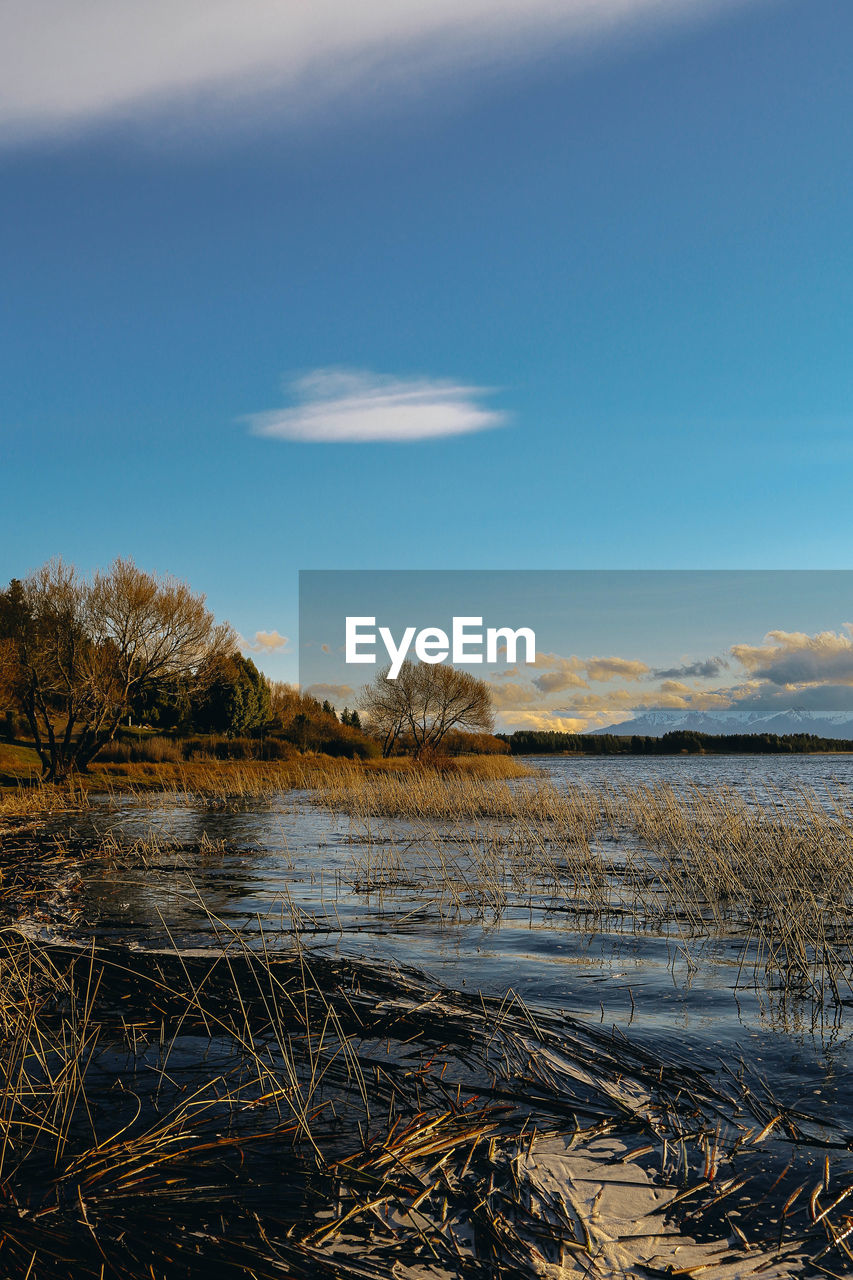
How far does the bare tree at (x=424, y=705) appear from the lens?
65000 mm

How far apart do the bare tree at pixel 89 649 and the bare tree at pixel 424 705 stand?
92.5 feet

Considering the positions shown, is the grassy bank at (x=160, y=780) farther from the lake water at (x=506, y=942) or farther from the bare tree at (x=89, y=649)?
the lake water at (x=506, y=942)

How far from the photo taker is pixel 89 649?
3431 cm

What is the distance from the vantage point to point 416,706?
65.2 m

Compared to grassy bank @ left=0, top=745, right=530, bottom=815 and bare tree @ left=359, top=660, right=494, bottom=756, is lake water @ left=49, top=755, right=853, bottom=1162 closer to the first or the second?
grassy bank @ left=0, top=745, right=530, bottom=815

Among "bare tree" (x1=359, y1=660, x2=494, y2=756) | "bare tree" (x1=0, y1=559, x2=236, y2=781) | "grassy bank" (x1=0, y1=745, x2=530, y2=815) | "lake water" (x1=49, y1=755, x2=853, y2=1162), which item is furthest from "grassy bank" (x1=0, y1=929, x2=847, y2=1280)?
"bare tree" (x1=359, y1=660, x2=494, y2=756)

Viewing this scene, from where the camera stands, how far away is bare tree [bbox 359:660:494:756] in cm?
6500

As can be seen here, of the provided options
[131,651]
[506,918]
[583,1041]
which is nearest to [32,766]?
[131,651]

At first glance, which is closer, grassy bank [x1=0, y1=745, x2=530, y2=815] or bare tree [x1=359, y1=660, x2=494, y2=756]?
grassy bank [x1=0, y1=745, x2=530, y2=815]

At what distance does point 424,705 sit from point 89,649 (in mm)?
34568

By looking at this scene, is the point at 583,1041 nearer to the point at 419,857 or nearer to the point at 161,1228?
the point at 161,1228

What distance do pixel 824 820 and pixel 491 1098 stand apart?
11135 millimetres

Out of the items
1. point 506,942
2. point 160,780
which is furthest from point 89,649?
point 506,942

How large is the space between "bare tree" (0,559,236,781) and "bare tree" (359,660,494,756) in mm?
28202
